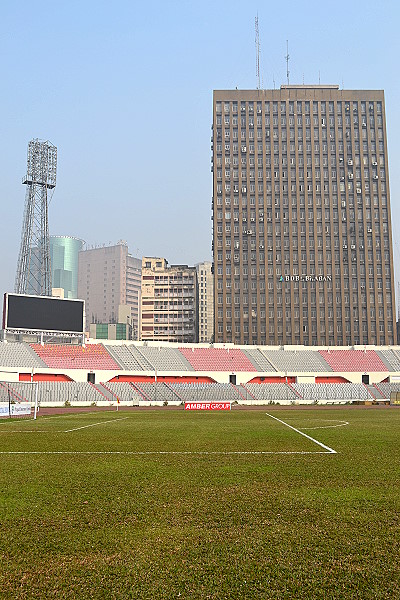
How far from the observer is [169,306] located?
18488 centimetres

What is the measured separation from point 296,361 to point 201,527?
285ft

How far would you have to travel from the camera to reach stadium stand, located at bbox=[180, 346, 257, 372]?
3418 inches

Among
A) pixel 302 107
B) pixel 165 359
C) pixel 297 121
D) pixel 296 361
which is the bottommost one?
pixel 296 361

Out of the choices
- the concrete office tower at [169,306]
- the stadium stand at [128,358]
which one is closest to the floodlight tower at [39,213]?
the stadium stand at [128,358]

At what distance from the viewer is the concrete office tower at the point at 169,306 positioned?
18250 cm

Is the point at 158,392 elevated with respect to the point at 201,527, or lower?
lower

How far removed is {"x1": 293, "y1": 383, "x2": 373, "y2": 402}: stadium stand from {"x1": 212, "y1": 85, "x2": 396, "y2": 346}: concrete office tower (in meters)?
54.2

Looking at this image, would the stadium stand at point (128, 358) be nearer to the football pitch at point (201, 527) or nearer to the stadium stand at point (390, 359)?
the stadium stand at point (390, 359)

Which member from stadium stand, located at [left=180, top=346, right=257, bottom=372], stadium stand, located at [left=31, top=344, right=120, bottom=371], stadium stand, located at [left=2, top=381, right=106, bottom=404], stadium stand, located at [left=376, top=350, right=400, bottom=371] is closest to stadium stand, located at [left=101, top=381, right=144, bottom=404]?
stadium stand, located at [left=2, top=381, right=106, bottom=404]

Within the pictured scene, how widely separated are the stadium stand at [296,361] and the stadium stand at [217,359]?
16.3 ft

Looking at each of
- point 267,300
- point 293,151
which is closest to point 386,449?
point 267,300

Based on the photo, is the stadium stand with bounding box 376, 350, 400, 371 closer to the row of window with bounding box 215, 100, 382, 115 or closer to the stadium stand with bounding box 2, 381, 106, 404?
the stadium stand with bounding box 2, 381, 106, 404

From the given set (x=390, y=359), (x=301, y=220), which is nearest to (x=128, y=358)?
(x=390, y=359)

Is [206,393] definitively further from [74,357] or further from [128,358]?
[74,357]
